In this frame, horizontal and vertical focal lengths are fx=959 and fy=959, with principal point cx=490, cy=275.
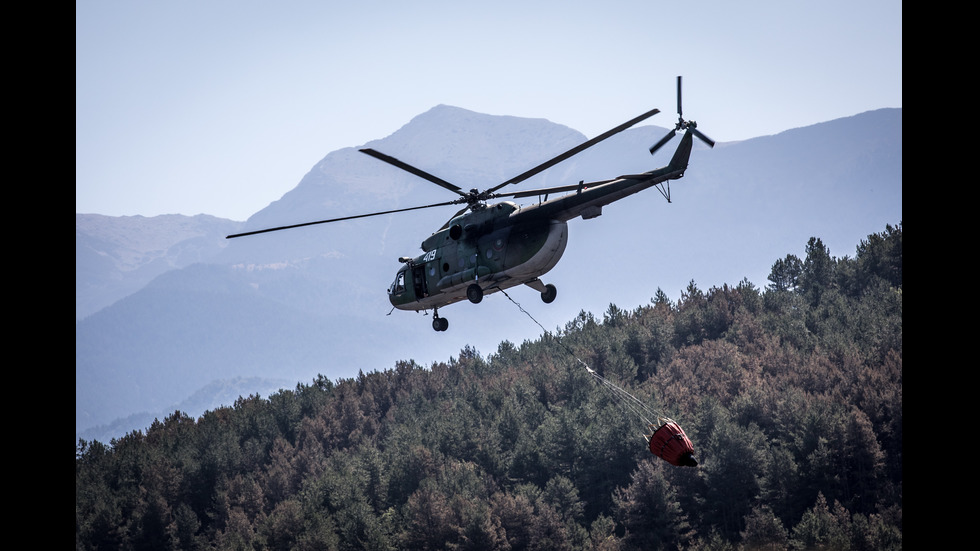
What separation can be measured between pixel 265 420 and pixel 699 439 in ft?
187

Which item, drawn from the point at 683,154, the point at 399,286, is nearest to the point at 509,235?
the point at 399,286

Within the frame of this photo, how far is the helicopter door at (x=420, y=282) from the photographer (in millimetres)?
30219

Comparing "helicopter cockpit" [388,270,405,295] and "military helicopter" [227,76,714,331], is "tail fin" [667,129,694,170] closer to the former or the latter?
"military helicopter" [227,76,714,331]

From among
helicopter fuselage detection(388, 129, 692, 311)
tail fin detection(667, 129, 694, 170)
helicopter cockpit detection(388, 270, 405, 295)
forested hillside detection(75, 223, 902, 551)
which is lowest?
forested hillside detection(75, 223, 902, 551)

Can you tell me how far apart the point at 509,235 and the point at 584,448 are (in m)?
58.2

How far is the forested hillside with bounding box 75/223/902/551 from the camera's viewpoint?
2835 inches

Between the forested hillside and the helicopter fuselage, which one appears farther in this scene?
the forested hillside

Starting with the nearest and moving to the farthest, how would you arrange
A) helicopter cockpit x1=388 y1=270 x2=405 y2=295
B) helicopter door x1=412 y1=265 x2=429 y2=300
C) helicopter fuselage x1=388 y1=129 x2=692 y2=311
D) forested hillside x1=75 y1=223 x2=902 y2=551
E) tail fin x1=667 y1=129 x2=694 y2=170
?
tail fin x1=667 y1=129 x2=694 y2=170
helicopter fuselage x1=388 y1=129 x2=692 y2=311
helicopter door x1=412 y1=265 x2=429 y2=300
helicopter cockpit x1=388 y1=270 x2=405 y2=295
forested hillside x1=75 y1=223 x2=902 y2=551

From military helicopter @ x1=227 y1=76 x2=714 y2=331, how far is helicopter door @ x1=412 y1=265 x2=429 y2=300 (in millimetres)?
32

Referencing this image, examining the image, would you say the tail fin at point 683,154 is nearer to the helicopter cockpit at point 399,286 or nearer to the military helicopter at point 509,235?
Answer: the military helicopter at point 509,235

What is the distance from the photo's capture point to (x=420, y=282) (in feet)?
99.7

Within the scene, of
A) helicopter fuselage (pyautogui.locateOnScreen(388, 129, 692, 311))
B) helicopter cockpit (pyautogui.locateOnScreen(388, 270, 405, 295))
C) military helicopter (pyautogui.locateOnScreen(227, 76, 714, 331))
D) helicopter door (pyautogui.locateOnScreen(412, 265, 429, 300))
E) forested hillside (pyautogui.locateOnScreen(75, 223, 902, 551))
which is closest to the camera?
military helicopter (pyautogui.locateOnScreen(227, 76, 714, 331))

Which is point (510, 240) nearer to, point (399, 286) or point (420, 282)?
point (420, 282)

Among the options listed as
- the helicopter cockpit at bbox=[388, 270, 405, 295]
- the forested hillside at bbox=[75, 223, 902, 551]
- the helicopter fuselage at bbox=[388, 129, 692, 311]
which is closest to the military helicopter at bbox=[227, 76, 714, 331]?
the helicopter fuselage at bbox=[388, 129, 692, 311]
